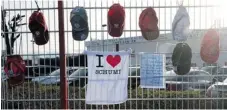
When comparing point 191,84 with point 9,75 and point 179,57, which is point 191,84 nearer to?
point 179,57

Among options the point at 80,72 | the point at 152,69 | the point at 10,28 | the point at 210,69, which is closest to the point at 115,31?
the point at 152,69

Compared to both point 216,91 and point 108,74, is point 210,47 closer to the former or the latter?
point 216,91

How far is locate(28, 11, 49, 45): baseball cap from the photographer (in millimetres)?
4168

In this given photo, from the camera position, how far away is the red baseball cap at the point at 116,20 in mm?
4105

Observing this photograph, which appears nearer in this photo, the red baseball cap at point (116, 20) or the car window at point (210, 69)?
the red baseball cap at point (116, 20)

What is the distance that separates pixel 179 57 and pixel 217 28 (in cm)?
50

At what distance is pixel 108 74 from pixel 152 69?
0.47m

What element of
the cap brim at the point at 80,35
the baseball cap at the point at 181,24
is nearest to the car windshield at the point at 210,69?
the baseball cap at the point at 181,24

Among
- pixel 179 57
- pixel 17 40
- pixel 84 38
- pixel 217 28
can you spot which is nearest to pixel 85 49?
pixel 84 38

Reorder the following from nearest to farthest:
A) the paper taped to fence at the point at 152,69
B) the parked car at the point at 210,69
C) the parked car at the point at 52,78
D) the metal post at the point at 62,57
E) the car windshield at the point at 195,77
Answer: the metal post at the point at 62,57 → the paper taped to fence at the point at 152,69 → the car windshield at the point at 195,77 → the parked car at the point at 52,78 → the parked car at the point at 210,69

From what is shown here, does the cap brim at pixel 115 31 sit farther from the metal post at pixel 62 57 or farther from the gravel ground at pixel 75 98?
the gravel ground at pixel 75 98

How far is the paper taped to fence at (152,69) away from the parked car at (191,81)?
207 millimetres

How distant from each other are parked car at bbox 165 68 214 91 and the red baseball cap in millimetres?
800

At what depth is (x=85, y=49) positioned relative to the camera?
14.4 feet
